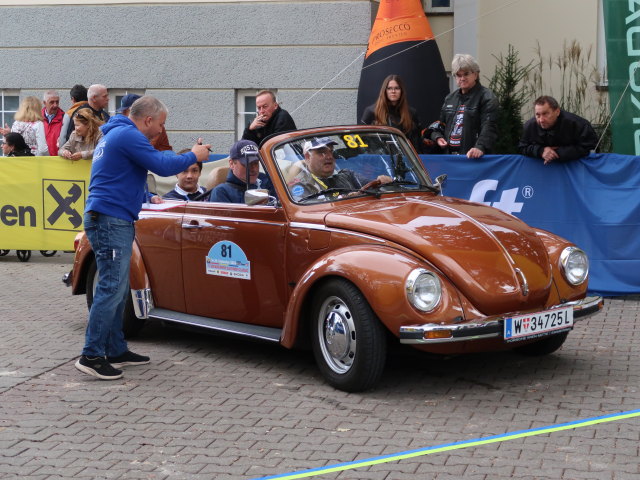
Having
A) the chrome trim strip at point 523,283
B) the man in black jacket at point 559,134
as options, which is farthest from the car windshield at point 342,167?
the man in black jacket at point 559,134

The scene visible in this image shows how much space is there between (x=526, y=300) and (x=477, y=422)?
37.9 inches

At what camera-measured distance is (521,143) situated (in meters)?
10.7

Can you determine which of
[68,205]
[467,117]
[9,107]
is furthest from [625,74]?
[9,107]

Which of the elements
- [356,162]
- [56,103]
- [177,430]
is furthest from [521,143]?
[56,103]

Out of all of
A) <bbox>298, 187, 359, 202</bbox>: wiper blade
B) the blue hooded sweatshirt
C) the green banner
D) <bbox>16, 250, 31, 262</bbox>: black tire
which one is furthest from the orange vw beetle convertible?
<bbox>16, 250, 31, 262</bbox>: black tire

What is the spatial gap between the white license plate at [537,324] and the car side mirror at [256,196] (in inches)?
74.4

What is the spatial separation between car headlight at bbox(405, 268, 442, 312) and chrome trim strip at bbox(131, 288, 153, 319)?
109 inches

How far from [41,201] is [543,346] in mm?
7724

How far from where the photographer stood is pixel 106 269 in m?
7.51

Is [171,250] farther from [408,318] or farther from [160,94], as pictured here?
[160,94]

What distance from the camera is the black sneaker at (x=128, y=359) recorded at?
780 cm

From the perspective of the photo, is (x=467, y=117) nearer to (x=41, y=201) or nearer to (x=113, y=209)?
(x=113, y=209)

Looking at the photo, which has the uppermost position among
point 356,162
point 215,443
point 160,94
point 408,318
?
point 160,94

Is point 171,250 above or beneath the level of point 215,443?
above
